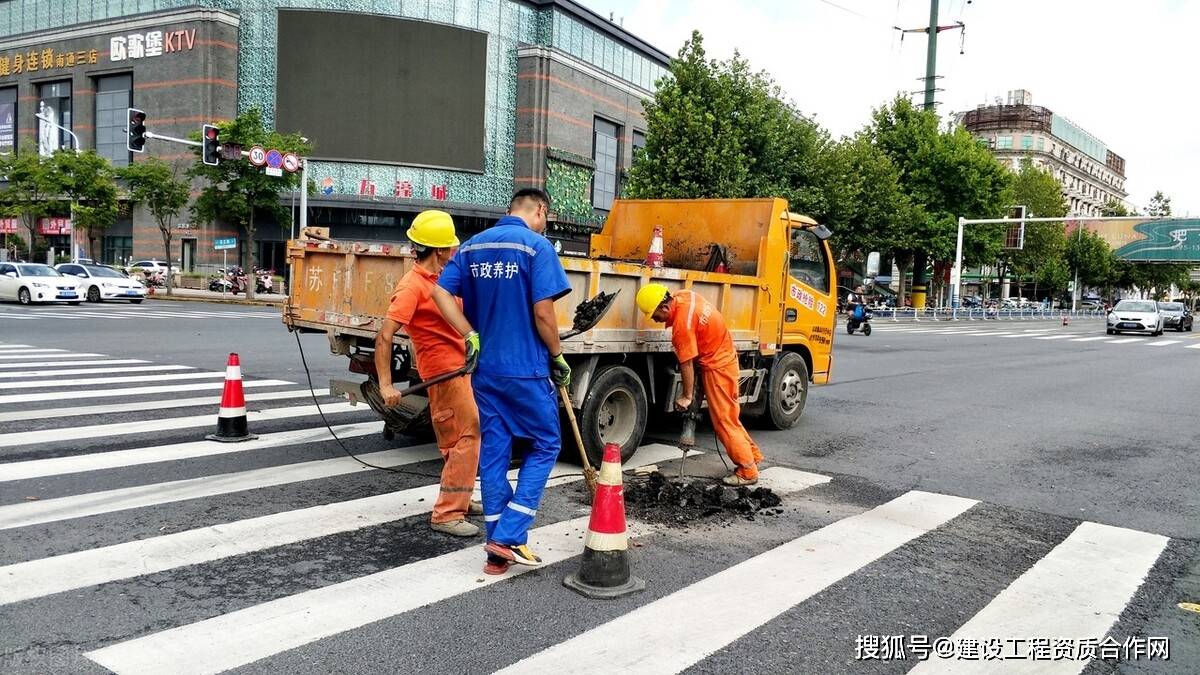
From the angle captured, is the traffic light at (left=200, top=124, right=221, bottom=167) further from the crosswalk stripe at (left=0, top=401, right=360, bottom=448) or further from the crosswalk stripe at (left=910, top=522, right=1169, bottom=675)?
the crosswalk stripe at (left=910, top=522, right=1169, bottom=675)

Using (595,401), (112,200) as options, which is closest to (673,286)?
(595,401)

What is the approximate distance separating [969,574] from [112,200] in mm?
42139

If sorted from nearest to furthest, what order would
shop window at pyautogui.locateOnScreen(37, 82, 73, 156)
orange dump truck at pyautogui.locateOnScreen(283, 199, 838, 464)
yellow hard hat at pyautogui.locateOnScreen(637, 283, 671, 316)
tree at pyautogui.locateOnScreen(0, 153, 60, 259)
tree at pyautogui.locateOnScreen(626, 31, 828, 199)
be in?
orange dump truck at pyautogui.locateOnScreen(283, 199, 838, 464) < yellow hard hat at pyautogui.locateOnScreen(637, 283, 671, 316) < tree at pyautogui.locateOnScreen(626, 31, 828, 199) < tree at pyautogui.locateOnScreen(0, 153, 60, 259) < shop window at pyautogui.locateOnScreen(37, 82, 73, 156)

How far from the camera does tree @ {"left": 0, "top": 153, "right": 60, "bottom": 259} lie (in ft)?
120

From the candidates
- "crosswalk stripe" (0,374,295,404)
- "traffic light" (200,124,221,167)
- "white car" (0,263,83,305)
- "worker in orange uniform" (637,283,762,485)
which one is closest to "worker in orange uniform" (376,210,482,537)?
"worker in orange uniform" (637,283,762,485)

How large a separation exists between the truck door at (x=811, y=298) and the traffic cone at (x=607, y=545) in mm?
5302

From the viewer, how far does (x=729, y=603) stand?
4004 millimetres

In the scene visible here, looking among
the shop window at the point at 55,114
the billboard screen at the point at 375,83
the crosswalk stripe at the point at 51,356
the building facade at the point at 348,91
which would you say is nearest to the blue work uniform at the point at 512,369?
the crosswalk stripe at the point at 51,356

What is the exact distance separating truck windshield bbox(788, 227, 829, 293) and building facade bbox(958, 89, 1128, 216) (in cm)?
8827

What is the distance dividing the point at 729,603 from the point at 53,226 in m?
56.5

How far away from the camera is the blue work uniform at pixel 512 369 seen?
166 inches

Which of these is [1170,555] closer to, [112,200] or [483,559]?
[483,559]

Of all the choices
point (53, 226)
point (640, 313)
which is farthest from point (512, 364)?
point (53, 226)

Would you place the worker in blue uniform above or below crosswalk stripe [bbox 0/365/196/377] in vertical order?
above
